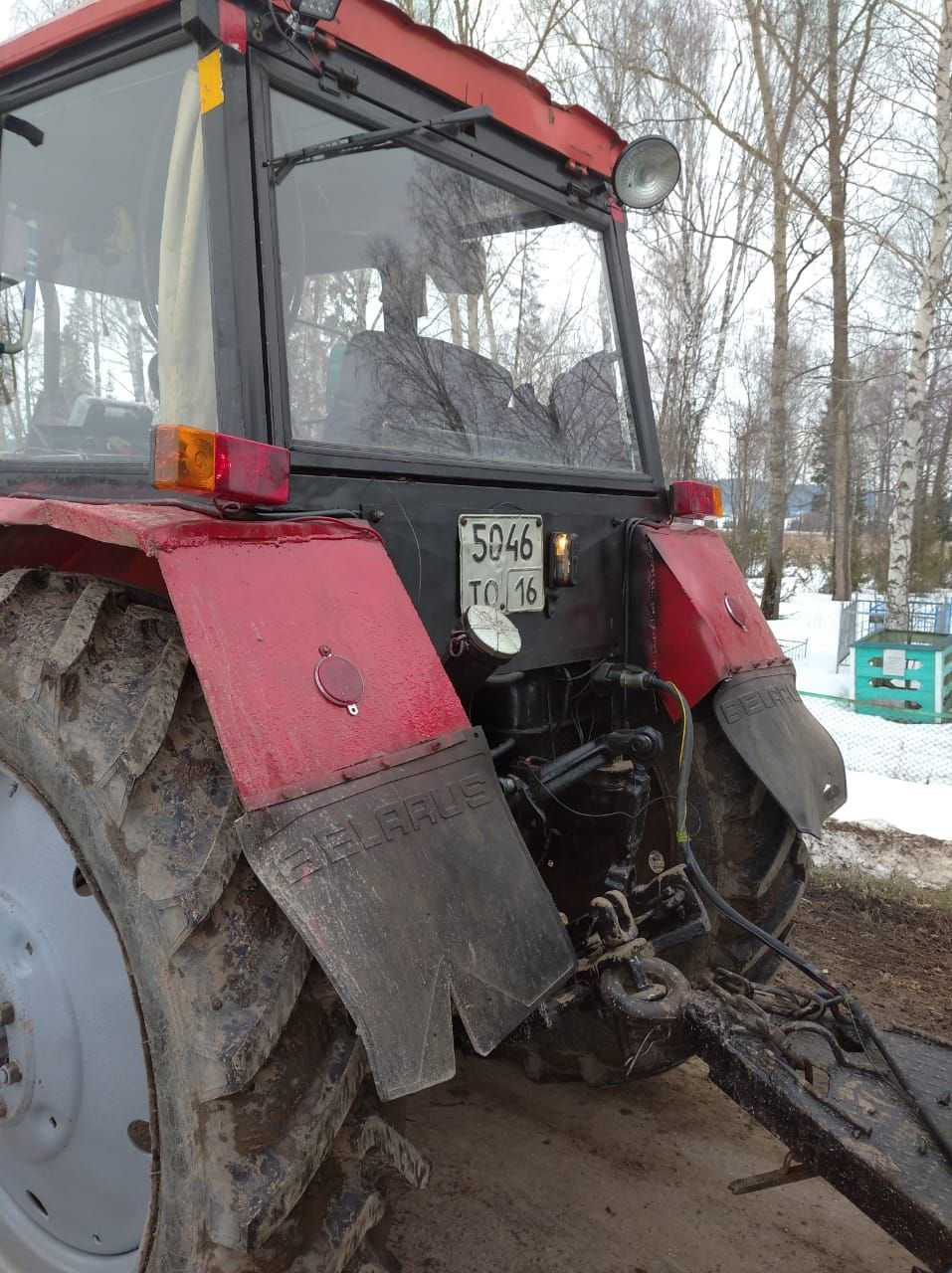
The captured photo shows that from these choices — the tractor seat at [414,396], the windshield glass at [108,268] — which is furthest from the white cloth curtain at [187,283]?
the tractor seat at [414,396]

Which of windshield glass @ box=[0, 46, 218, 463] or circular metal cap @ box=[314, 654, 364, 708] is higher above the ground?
windshield glass @ box=[0, 46, 218, 463]

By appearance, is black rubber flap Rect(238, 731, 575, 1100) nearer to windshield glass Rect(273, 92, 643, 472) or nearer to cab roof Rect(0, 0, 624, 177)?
windshield glass Rect(273, 92, 643, 472)

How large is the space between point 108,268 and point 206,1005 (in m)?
1.66

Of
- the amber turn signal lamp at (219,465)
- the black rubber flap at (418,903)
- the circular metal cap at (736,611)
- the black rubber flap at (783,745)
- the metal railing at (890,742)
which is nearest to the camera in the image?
the black rubber flap at (418,903)

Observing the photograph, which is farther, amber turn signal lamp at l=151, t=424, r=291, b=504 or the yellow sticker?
the yellow sticker

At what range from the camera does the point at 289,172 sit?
182 cm

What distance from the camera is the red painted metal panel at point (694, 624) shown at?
8.09ft

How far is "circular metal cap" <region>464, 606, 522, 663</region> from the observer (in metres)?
1.86

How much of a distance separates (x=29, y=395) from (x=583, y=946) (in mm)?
1875

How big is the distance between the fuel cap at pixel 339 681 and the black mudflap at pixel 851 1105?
84 cm

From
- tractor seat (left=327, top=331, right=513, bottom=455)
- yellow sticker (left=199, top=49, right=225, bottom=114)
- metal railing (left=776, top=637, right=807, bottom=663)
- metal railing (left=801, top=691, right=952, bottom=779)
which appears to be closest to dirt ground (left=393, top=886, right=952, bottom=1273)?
tractor seat (left=327, top=331, right=513, bottom=455)

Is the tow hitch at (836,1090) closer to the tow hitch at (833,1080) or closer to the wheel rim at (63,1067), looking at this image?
the tow hitch at (833,1080)

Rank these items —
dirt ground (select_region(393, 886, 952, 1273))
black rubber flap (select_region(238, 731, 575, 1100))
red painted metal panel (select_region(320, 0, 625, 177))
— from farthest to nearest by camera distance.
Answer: dirt ground (select_region(393, 886, 952, 1273))
red painted metal panel (select_region(320, 0, 625, 177))
black rubber flap (select_region(238, 731, 575, 1100))

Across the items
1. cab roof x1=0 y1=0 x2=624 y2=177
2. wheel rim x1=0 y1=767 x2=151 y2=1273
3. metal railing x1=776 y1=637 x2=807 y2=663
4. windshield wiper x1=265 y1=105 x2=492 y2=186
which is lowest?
metal railing x1=776 y1=637 x2=807 y2=663
